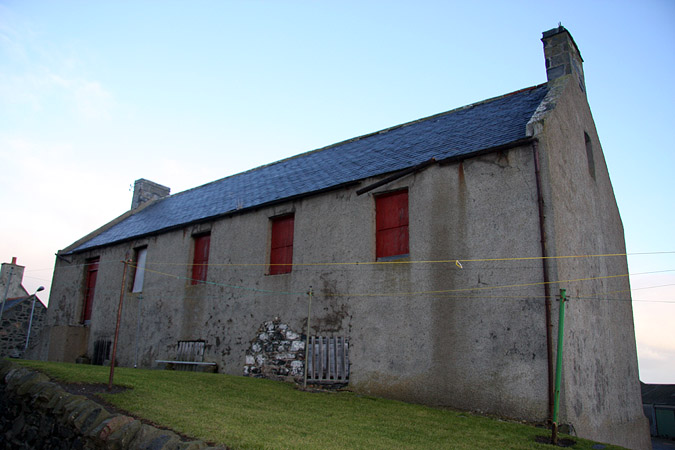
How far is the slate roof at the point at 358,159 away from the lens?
1239 cm

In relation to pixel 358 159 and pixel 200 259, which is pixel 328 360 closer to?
pixel 358 159

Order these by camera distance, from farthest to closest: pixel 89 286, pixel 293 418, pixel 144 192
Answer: pixel 144 192 → pixel 89 286 → pixel 293 418

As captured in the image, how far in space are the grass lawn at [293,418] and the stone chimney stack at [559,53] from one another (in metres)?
9.28

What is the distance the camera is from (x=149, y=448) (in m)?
6.21

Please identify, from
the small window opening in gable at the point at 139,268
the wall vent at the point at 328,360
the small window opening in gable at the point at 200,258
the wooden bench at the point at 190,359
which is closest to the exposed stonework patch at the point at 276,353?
the wall vent at the point at 328,360

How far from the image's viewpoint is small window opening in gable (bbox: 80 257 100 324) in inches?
791

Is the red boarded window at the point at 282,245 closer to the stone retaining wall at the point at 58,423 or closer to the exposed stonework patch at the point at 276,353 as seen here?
the exposed stonework patch at the point at 276,353

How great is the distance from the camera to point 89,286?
2061 cm

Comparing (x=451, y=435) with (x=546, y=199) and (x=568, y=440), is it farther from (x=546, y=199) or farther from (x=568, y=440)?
(x=546, y=199)

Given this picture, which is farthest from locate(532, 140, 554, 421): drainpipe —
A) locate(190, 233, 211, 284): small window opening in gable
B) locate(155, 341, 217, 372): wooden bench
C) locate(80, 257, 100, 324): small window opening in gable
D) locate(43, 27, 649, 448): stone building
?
locate(80, 257, 100, 324): small window opening in gable

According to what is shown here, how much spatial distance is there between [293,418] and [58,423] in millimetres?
3771

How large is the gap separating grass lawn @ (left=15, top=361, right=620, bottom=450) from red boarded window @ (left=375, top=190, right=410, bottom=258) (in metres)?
3.44

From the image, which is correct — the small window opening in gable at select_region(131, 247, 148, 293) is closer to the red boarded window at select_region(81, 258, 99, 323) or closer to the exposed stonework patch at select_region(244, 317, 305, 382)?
the red boarded window at select_region(81, 258, 99, 323)

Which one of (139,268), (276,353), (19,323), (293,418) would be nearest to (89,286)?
(139,268)
